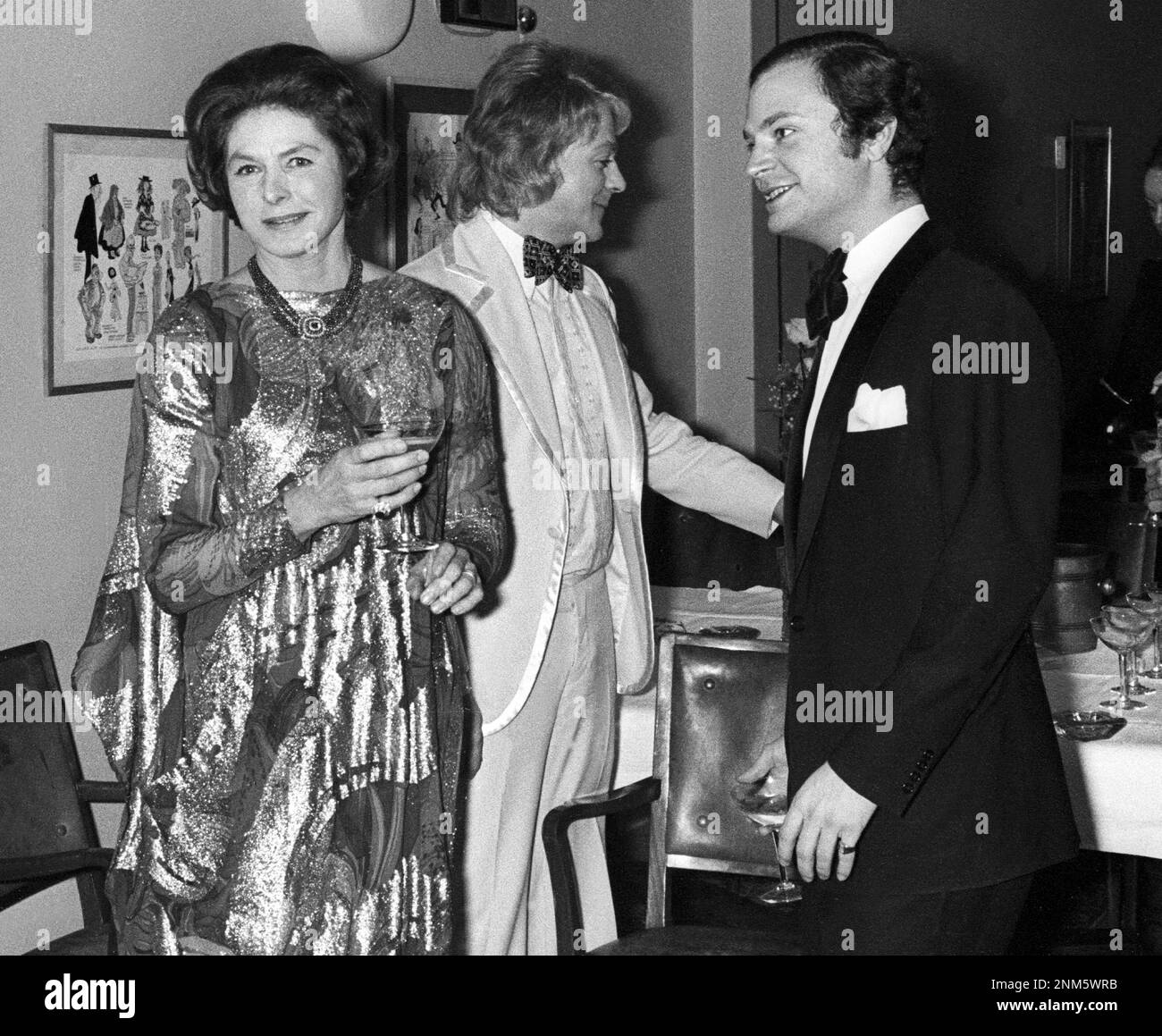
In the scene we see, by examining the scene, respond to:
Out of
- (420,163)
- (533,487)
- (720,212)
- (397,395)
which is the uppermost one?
(720,212)

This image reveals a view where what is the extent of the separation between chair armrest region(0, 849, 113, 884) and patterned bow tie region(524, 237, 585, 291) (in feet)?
3.90

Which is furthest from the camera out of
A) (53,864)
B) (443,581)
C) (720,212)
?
(720,212)

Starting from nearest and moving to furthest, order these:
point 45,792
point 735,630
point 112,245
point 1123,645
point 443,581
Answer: point 443,581, point 45,792, point 1123,645, point 112,245, point 735,630

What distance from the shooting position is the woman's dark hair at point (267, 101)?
6.37ft

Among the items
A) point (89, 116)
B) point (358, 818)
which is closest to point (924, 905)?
point (358, 818)

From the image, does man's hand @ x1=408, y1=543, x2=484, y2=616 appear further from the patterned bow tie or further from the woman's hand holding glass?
the patterned bow tie

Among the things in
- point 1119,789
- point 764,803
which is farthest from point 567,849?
point 1119,789

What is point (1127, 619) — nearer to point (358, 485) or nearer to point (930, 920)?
point (930, 920)

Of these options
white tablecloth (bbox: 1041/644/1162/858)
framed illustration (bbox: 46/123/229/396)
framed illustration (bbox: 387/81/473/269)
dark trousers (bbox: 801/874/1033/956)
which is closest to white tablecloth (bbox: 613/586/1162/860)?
white tablecloth (bbox: 1041/644/1162/858)

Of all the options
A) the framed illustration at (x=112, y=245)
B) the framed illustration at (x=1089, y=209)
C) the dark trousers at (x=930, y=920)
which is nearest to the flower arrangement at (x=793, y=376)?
the framed illustration at (x=112, y=245)

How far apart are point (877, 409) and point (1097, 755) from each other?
1.08 meters

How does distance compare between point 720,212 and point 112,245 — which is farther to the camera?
point 720,212

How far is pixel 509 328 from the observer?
8.79ft

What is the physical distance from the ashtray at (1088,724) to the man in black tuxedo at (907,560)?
815mm
